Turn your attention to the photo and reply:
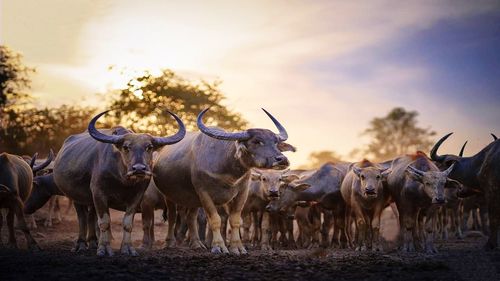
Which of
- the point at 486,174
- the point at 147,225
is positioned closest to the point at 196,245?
the point at 147,225

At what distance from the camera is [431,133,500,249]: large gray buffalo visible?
42.4 feet

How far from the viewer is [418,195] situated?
1298cm

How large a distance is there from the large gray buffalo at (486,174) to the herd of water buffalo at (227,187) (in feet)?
0.08

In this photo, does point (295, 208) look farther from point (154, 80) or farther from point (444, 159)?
point (154, 80)

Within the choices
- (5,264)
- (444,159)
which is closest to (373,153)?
(444,159)

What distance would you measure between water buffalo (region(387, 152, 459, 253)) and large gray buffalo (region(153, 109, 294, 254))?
337cm

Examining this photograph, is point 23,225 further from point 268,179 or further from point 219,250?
point 268,179

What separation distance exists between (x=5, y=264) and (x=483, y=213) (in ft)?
51.0

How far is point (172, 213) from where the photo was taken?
1368cm

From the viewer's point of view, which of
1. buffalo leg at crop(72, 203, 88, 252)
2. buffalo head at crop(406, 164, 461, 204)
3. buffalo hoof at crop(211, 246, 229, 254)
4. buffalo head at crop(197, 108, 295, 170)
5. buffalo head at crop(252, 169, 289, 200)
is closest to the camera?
buffalo head at crop(197, 108, 295, 170)

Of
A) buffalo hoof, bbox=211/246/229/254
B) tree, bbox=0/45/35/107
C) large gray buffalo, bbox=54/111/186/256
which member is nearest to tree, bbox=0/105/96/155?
tree, bbox=0/45/35/107

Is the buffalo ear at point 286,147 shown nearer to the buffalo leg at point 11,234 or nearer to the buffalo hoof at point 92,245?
the buffalo hoof at point 92,245

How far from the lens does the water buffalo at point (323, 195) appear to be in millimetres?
15383

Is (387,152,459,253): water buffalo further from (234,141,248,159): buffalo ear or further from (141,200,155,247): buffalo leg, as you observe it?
(141,200,155,247): buffalo leg
